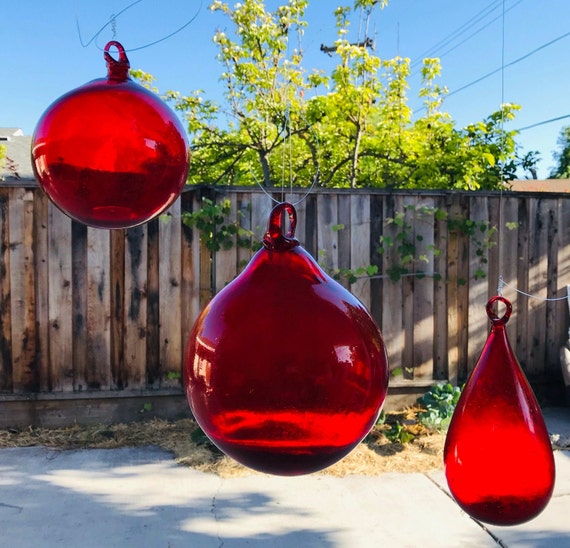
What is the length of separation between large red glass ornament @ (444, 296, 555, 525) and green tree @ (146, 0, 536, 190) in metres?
4.36

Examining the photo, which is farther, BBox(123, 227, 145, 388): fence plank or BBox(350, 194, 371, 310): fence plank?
BBox(350, 194, 371, 310): fence plank

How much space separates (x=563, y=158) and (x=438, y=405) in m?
25.5

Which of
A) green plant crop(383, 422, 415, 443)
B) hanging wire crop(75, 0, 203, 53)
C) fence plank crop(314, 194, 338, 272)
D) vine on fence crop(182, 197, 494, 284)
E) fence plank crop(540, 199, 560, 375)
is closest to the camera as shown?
hanging wire crop(75, 0, 203, 53)

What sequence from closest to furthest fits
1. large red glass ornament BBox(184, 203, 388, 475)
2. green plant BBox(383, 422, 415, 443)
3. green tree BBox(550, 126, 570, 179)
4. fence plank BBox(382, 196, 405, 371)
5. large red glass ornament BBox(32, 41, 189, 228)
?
large red glass ornament BBox(184, 203, 388, 475) → large red glass ornament BBox(32, 41, 189, 228) → green plant BBox(383, 422, 415, 443) → fence plank BBox(382, 196, 405, 371) → green tree BBox(550, 126, 570, 179)

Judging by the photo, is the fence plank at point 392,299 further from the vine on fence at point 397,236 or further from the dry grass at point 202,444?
the dry grass at point 202,444

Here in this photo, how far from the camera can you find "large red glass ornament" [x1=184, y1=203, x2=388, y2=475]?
71 cm

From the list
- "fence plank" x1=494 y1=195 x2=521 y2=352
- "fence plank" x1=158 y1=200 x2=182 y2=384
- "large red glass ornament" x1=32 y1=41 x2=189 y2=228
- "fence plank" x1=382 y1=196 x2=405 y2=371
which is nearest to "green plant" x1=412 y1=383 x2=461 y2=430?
"fence plank" x1=382 y1=196 x2=405 y2=371

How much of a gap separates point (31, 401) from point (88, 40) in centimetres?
311

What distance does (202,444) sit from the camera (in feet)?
12.3

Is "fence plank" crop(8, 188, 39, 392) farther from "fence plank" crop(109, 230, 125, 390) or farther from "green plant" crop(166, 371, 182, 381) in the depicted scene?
"green plant" crop(166, 371, 182, 381)

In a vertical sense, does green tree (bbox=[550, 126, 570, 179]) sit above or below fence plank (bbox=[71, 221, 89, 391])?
above

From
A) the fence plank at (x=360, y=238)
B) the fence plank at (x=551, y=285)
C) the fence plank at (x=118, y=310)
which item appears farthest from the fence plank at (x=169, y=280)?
the fence plank at (x=551, y=285)

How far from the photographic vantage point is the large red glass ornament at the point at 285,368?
2.32ft

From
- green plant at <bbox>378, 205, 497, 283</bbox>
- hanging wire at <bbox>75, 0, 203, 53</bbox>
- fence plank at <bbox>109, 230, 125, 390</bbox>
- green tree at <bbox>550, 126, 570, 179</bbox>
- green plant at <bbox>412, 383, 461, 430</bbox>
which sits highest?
green tree at <bbox>550, 126, 570, 179</bbox>
